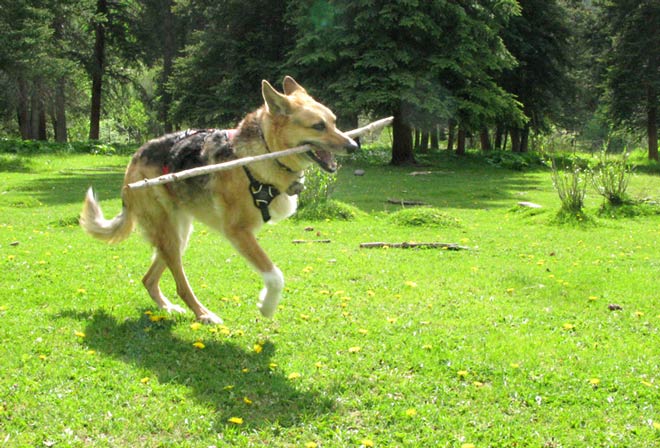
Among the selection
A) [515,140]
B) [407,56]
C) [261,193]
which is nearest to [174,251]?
[261,193]

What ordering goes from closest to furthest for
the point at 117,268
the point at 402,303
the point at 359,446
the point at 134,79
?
the point at 359,446 < the point at 402,303 < the point at 117,268 < the point at 134,79

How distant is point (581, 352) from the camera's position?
5637 millimetres

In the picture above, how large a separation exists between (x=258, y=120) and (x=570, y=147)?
48.9 ft

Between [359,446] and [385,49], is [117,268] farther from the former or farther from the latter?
[385,49]

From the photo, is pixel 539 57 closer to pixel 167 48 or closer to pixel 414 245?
pixel 167 48

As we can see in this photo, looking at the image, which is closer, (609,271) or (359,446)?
(359,446)

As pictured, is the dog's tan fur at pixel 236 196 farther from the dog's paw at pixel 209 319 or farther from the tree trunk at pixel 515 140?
the tree trunk at pixel 515 140

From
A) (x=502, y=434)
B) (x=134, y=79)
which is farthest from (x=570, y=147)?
(x=134, y=79)

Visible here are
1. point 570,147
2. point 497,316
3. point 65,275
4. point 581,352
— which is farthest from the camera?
point 570,147

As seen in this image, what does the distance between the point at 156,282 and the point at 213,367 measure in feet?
6.53

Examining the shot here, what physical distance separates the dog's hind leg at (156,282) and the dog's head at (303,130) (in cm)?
204

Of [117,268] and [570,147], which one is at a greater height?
[570,147]

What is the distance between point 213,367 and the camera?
5.16 metres

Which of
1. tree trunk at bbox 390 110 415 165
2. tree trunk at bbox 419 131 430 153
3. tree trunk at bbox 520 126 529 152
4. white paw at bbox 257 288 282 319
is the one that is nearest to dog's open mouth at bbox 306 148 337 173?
white paw at bbox 257 288 282 319
